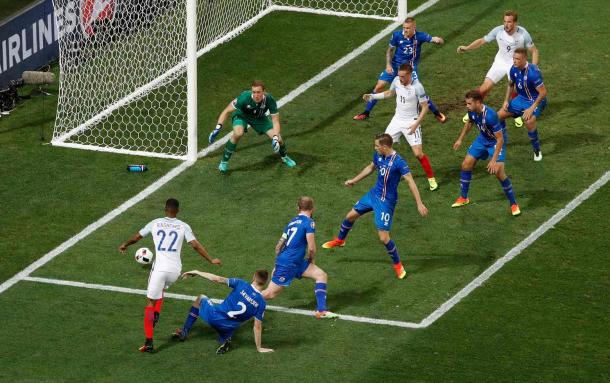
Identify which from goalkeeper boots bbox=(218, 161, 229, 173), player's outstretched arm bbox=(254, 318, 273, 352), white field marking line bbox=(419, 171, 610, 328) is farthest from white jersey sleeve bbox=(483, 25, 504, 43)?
player's outstretched arm bbox=(254, 318, 273, 352)

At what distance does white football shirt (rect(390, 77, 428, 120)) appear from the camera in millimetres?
26609

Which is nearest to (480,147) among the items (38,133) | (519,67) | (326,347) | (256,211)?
(519,67)

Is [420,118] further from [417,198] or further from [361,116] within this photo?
[361,116]

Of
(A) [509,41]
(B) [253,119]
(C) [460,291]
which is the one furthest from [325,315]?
(A) [509,41]

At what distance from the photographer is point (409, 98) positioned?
2664cm

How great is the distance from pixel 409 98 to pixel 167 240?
20.6ft

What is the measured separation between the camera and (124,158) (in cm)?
2861

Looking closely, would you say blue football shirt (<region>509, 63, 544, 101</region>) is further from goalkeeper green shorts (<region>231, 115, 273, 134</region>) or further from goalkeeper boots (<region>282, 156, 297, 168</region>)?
goalkeeper green shorts (<region>231, 115, 273, 134</region>)

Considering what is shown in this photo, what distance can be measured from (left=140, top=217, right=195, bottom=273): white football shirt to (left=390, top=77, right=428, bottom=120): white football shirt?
5959 mm

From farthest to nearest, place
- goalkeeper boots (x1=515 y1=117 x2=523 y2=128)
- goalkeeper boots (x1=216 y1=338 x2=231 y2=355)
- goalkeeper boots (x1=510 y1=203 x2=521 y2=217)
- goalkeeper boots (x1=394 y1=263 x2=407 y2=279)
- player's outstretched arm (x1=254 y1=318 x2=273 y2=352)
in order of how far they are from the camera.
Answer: goalkeeper boots (x1=515 y1=117 x2=523 y2=128) → goalkeeper boots (x1=510 y1=203 x2=521 y2=217) → goalkeeper boots (x1=394 y1=263 x2=407 y2=279) → goalkeeper boots (x1=216 y1=338 x2=231 y2=355) → player's outstretched arm (x1=254 y1=318 x2=273 y2=352)

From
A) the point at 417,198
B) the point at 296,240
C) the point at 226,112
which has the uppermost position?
the point at 226,112

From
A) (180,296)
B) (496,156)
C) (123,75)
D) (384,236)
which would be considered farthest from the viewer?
(123,75)

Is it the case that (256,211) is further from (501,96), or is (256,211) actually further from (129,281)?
(501,96)

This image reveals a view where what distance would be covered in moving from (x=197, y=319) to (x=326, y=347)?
82.6 inches
